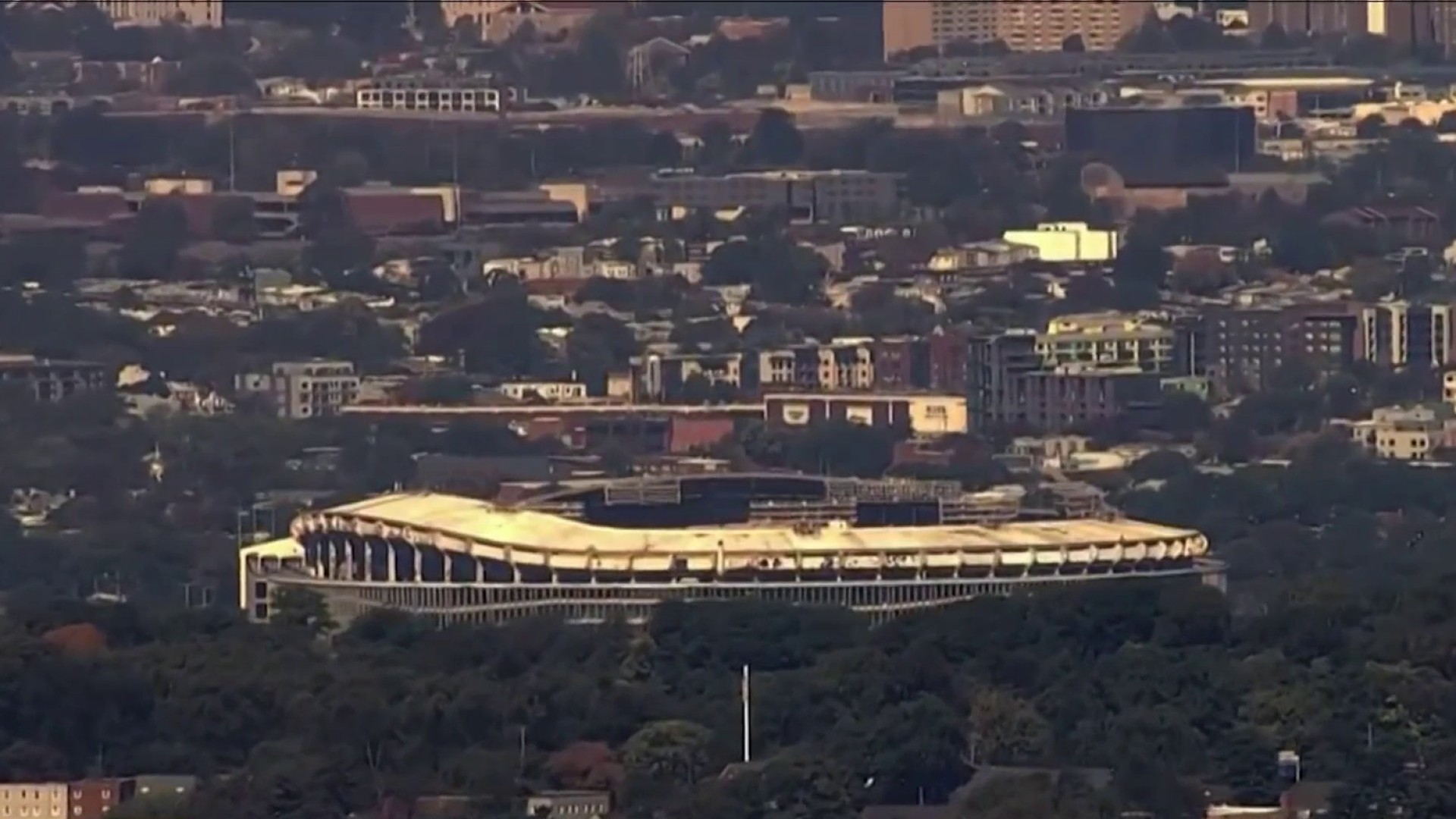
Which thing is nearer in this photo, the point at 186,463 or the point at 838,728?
the point at 838,728

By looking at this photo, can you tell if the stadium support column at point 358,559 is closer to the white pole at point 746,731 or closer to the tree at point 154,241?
the white pole at point 746,731

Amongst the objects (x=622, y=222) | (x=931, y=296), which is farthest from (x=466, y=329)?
(x=622, y=222)

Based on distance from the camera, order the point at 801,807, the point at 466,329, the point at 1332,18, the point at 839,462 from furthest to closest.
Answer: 1. the point at 1332,18
2. the point at 466,329
3. the point at 839,462
4. the point at 801,807

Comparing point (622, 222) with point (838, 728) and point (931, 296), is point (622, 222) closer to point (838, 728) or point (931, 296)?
point (931, 296)

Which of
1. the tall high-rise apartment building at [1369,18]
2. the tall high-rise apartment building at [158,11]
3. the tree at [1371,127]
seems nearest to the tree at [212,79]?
the tall high-rise apartment building at [158,11]

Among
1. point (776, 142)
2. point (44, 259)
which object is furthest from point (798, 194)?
point (44, 259)

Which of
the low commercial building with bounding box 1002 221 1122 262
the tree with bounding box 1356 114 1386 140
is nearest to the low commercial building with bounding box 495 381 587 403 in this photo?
the low commercial building with bounding box 1002 221 1122 262
